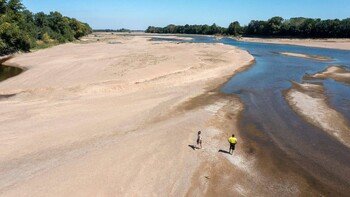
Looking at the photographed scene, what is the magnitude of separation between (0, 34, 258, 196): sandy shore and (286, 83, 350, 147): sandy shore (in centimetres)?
620

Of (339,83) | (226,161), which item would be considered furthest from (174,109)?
(339,83)

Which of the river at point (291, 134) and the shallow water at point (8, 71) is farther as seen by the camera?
the shallow water at point (8, 71)

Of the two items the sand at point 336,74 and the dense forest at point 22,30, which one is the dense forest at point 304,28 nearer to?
the sand at point 336,74

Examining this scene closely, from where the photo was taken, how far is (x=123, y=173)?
19.4 meters

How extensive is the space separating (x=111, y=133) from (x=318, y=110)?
19.7 metres

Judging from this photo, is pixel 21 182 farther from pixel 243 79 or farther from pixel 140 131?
pixel 243 79

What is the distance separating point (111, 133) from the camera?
25594 mm

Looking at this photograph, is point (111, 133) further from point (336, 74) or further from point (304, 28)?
point (304, 28)

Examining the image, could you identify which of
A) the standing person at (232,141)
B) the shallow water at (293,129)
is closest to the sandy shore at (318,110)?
the shallow water at (293,129)

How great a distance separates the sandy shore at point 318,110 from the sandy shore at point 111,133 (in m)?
6.20

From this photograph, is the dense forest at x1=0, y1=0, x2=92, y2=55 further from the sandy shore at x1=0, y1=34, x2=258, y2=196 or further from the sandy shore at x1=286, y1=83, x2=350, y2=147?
the sandy shore at x1=286, y1=83, x2=350, y2=147

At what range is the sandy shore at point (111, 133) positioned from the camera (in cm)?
1862

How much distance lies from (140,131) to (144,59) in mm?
36629

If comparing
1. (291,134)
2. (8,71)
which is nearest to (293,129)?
(291,134)
